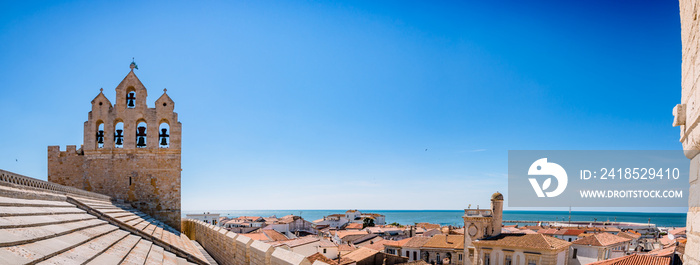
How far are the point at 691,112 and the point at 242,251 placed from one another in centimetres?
710

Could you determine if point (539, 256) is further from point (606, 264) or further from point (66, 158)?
point (66, 158)

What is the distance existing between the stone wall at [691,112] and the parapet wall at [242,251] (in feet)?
10.3

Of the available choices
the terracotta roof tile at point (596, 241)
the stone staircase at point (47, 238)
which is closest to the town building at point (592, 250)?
the terracotta roof tile at point (596, 241)

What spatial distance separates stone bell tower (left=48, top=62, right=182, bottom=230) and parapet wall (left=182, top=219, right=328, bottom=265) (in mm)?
4682

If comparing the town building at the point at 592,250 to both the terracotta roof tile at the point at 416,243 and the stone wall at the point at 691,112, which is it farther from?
the stone wall at the point at 691,112

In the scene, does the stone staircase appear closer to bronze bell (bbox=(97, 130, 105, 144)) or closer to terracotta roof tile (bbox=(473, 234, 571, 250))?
bronze bell (bbox=(97, 130, 105, 144))

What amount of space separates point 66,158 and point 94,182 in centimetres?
172

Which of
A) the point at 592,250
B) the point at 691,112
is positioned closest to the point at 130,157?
the point at 691,112

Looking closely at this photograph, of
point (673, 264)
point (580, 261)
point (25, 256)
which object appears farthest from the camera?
point (580, 261)

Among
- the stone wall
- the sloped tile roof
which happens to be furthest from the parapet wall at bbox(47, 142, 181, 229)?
the sloped tile roof

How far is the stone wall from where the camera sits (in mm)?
2812

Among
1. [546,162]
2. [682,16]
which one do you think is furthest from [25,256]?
[546,162]

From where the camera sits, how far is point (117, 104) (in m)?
17.6

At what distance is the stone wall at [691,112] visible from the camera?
2812mm
